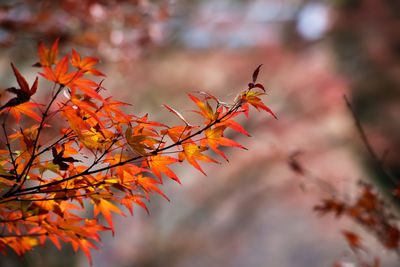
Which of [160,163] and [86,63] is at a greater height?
[86,63]

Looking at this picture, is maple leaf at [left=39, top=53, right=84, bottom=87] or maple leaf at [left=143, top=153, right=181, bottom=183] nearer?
maple leaf at [left=39, top=53, right=84, bottom=87]

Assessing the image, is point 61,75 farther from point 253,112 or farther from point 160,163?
point 253,112

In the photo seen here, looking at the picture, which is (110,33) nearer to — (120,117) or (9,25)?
(9,25)

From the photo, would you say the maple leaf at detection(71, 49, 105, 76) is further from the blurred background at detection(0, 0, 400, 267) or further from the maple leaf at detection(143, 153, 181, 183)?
the blurred background at detection(0, 0, 400, 267)

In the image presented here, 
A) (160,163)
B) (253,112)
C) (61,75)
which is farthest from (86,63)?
(253,112)

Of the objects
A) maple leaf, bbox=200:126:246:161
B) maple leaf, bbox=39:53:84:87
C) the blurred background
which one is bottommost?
maple leaf, bbox=200:126:246:161

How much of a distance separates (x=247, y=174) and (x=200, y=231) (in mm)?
911

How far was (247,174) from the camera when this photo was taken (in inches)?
171

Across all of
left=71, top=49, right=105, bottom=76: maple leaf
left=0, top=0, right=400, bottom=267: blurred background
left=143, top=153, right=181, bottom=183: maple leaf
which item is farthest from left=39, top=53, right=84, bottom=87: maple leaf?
left=0, top=0, right=400, bottom=267: blurred background

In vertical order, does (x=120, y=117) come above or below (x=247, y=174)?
below

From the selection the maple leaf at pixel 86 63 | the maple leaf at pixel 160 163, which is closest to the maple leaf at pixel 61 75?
the maple leaf at pixel 86 63

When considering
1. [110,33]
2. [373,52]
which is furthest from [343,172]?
[110,33]

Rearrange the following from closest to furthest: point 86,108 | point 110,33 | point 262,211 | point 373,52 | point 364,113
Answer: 1. point 86,108
2. point 110,33
3. point 373,52
4. point 364,113
5. point 262,211

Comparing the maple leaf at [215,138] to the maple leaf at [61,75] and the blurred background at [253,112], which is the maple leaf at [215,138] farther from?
the blurred background at [253,112]
